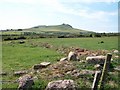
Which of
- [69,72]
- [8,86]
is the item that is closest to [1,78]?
[8,86]

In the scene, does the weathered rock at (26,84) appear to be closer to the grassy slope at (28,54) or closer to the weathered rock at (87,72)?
the weathered rock at (87,72)

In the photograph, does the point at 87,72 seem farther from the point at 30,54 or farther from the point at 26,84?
the point at 30,54

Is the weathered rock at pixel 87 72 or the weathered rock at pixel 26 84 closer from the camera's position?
the weathered rock at pixel 26 84

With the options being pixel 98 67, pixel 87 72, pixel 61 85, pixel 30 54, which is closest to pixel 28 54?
pixel 30 54

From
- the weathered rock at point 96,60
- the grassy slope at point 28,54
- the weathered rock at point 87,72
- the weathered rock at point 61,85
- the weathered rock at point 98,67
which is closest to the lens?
the weathered rock at point 61,85

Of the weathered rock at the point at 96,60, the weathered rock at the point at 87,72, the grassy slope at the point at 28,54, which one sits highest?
the weathered rock at the point at 96,60

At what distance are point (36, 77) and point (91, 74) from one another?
3.00 metres

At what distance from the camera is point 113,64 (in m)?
20.5

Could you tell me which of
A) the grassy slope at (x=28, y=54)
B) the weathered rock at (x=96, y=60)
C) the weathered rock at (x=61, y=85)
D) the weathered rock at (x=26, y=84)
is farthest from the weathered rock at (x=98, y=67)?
the grassy slope at (x=28, y=54)

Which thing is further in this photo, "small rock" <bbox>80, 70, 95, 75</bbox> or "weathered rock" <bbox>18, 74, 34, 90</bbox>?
"small rock" <bbox>80, 70, 95, 75</bbox>

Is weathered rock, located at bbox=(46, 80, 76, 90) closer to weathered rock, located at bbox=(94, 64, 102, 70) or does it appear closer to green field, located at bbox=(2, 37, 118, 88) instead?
green field, located at bbox=(2, 37, 118, 88)

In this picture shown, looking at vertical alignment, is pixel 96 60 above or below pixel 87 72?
above

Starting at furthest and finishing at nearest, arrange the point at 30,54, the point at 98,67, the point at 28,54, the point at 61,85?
the point at 28,54
the point at 30,54
the point at 98,67
the point at 61,85

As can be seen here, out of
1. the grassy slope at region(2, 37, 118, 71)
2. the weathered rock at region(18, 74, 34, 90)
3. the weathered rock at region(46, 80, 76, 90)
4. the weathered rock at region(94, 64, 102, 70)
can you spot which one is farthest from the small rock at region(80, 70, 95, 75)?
the grassy slope at region(2, 37, 118, 71)
